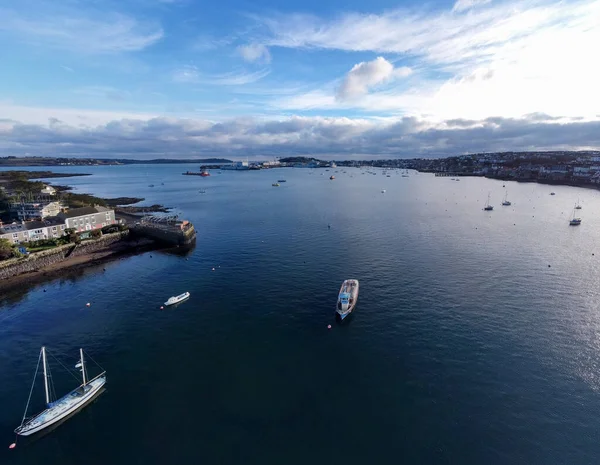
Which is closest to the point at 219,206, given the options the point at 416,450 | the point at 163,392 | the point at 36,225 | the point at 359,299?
the point at 36,225

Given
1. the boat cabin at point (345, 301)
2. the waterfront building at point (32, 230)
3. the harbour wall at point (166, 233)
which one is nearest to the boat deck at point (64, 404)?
the boat cabin at point (345, 301)

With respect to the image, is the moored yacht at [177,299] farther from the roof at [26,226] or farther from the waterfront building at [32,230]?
the roof at [26,226]

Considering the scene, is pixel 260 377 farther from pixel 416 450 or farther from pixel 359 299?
pixel 359 299

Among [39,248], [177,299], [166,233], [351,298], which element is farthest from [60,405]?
[166,233]

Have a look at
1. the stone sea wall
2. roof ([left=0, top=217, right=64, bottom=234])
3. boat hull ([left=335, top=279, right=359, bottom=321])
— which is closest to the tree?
the stone sea wall

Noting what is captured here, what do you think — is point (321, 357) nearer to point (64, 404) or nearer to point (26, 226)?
point (64, 404)

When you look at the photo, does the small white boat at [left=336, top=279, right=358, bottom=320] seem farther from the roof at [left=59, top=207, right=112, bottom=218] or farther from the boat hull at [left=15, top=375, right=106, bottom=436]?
the roof at [left=59, top=207, right=112, bottom=218]

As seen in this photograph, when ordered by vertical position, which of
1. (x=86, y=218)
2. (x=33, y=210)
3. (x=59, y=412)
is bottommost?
(x=59, y=412)

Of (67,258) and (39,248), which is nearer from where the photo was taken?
(39,248)
